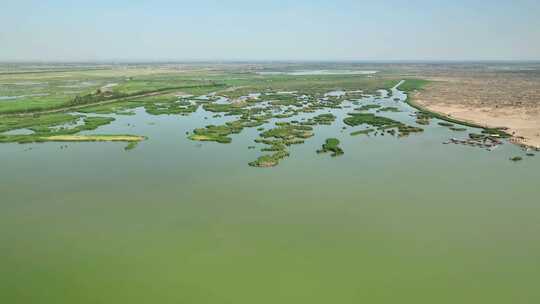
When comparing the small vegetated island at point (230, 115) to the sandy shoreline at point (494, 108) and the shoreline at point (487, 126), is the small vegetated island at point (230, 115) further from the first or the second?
the sandy shoreline at point (494, 108)

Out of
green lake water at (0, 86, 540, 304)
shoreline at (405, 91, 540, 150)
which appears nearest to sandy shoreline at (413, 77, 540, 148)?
shoreline at (405, 91, 540, 150)

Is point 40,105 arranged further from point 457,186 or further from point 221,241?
point 457,186

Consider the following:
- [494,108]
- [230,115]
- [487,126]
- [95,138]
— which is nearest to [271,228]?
[95,138]

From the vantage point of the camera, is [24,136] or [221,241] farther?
[24,136]

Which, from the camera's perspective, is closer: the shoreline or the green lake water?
the green lake water

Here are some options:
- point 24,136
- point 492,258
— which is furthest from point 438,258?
point 24,136

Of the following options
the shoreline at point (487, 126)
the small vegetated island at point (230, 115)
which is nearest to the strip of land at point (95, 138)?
Result: the small vegetated island at point (230, 115)

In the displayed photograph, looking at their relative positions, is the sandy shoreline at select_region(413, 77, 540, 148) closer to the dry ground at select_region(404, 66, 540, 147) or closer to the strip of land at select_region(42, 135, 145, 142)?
the dry ground at select_region(404, 66, 540, 147)

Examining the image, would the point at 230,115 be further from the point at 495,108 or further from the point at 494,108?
the point at 495,108
